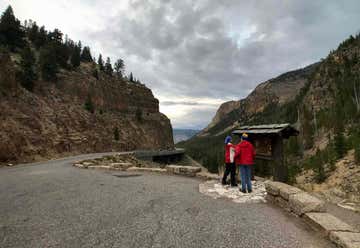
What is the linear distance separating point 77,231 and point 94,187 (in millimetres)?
4064

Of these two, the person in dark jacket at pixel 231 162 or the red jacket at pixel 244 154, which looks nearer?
the red jacket at pixel 244 154

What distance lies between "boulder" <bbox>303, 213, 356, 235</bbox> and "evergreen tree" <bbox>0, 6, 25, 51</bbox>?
47290 mm

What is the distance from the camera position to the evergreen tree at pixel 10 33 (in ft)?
124

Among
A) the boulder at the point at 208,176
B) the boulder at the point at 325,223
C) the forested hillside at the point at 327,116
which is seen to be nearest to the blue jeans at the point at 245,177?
the boulder at the point at 208,176

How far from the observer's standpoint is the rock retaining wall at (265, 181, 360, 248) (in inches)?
144

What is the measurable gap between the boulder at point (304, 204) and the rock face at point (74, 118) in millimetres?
20511

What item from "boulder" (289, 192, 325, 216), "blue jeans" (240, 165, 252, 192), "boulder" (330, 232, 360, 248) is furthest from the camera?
"blue jeans" (240, 165, 252, 192)

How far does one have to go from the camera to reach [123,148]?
138ft

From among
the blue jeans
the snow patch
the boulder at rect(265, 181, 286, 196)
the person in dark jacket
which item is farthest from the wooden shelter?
the boulder at rect(265, 181, 286, 196)

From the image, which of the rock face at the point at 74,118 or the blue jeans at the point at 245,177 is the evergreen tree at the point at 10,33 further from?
the blue jeans at the point at 245,177

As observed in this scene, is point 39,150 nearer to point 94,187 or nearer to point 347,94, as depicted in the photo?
point 94,187

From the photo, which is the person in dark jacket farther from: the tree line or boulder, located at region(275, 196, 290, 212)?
the tree line

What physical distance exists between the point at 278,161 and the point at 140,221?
615 cm

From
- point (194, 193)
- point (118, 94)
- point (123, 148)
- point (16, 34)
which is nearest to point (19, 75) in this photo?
point (16, 34)
